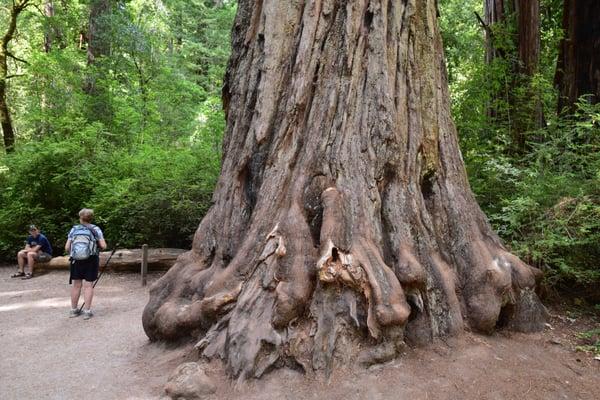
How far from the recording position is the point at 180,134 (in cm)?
1733

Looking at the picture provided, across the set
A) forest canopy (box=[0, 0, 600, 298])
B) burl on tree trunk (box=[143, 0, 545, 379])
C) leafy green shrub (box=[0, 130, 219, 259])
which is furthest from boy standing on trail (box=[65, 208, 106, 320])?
leafy green shrub (box=[0, 130, 219, 259])

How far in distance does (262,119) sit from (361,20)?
156 cm

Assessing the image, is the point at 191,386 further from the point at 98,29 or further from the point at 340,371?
the point at 98,29

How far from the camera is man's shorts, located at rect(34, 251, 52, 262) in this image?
34.9 feet

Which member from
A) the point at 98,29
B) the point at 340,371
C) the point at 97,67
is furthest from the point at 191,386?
the point at 98,29

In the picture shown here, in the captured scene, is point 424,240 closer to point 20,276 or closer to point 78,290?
point 78,290

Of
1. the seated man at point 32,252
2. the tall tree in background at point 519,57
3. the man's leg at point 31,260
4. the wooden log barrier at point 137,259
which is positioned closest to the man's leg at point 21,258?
the seated man at point 32,252

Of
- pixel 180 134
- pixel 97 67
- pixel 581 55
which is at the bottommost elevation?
pixel 180 134

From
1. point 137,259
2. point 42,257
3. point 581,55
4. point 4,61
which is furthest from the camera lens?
point 4,61

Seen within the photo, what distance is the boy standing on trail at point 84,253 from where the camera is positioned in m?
6.55

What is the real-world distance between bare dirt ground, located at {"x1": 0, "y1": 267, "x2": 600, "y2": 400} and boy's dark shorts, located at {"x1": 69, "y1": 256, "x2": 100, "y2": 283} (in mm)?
865

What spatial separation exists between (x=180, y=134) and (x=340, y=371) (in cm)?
1519

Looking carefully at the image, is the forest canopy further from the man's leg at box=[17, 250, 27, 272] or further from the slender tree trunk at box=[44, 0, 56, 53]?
the man's leg at box=[17, 250, 27, 272]

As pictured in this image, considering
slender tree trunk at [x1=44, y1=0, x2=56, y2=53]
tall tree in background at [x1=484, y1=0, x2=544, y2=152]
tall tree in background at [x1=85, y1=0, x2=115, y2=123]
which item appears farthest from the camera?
slender tree trunk at [x1=44, y1=0, x2=56, y2=53]
